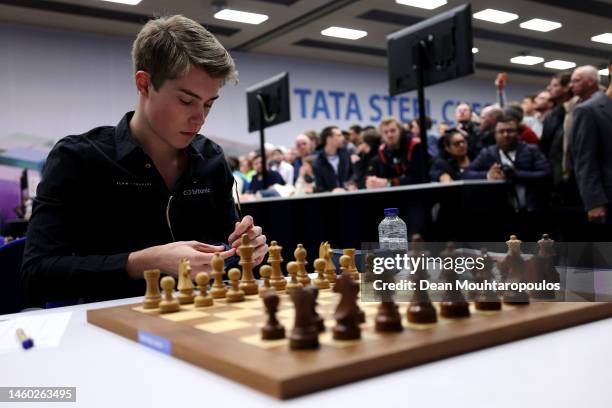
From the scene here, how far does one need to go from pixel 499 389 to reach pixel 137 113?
56.1 inches

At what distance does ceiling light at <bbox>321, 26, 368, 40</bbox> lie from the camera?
8.74 meters

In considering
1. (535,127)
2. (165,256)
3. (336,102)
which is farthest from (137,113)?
(336,102)

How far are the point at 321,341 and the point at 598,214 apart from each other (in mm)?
3082

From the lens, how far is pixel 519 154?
13.5 feet

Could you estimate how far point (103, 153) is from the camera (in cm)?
162

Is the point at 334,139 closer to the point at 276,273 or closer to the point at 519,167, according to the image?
the point at 519,167

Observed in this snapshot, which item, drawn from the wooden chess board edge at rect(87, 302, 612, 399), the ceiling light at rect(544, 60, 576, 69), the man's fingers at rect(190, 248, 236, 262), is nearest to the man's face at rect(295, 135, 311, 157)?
the man's fingers at rect(190, 248, 236, 262)

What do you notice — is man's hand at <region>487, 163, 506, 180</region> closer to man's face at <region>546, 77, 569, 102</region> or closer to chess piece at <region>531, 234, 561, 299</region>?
man's face at <region>546, 77, 569, 102</region>

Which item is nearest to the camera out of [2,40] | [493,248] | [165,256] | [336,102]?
[493,248]

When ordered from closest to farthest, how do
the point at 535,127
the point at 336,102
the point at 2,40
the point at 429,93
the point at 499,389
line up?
the point at 499,389, the point at 535,127, the point at 2,40, the point at 336,102, the point at 429,93

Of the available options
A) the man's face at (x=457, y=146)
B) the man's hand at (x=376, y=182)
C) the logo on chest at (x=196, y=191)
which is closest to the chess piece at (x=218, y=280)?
the logo on chest at (x=196, y=191)

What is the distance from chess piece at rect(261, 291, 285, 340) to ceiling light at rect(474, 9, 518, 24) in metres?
8.40

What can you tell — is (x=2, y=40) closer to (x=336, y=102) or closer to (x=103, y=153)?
(x=336, y=102)

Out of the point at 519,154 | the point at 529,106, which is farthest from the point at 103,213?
the point at 529,106
